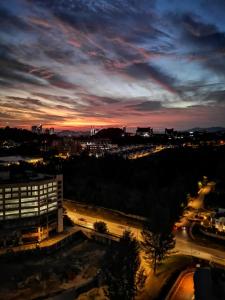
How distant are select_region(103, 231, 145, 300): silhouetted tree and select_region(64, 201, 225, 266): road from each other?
17.4ft

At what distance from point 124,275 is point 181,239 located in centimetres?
948

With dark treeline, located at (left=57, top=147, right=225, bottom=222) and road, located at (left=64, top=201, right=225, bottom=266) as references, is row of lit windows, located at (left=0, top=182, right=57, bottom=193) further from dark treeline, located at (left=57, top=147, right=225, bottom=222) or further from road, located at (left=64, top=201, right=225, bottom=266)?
dark treeline, located at (left=57, top=147, right=225, bottom=222)

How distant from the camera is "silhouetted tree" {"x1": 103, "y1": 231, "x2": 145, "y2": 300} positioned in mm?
13805

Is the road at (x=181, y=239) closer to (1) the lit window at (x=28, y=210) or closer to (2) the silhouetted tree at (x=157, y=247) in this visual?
(2) the silhouetted tree at (x=157, y=247)

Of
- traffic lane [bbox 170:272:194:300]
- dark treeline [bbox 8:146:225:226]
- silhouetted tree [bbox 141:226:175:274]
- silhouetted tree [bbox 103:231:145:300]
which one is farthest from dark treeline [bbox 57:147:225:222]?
silhouetted tree [bbox 103:231:145:300]

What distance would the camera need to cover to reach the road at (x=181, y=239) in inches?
776

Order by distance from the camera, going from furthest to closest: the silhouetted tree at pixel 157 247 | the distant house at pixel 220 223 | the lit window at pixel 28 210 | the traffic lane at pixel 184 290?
1. the distant house at pixel 220 223
2. the lit window at pixel 28 210
3. the silhouetted tree at pixel 157 247
4. the traffic lane at pixel 184 290

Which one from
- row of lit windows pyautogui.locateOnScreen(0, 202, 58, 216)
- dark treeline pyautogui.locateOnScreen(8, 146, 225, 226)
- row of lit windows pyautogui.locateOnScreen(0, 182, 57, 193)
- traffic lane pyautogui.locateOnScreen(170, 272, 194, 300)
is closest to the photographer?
traffic lane pyautogui.locateOnScreen(170, 272, 194, 300)

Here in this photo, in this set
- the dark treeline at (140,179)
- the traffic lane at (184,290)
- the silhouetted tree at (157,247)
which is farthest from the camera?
the dark treeline at (140,179)

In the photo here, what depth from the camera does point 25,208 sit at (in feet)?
78.2

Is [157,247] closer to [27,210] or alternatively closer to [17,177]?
[27,210]

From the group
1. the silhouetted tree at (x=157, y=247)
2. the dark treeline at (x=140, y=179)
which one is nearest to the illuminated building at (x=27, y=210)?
the silhouetted tree at (x=157, y=247)

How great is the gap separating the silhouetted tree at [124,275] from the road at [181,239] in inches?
209

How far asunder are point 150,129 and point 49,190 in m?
130
